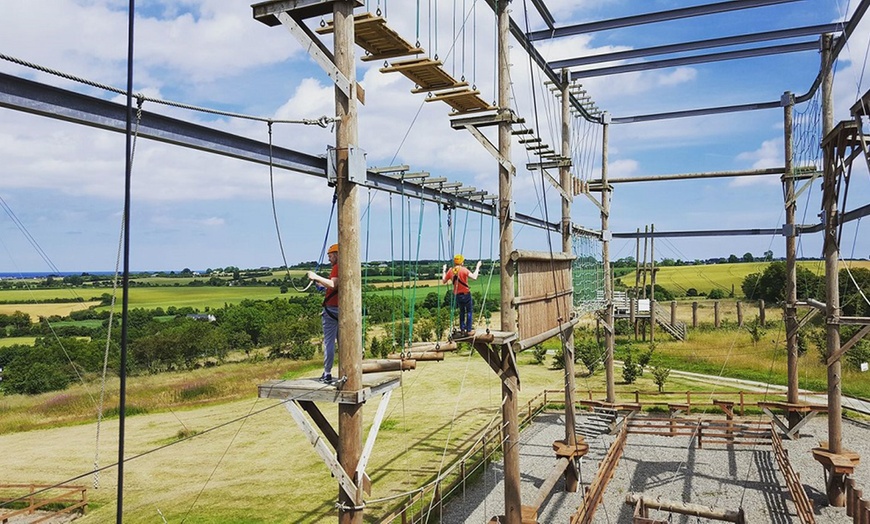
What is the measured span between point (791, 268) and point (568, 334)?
7283mm

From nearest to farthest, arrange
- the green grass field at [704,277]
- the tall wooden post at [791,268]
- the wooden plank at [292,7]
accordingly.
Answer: the wooden plank at [292,7]
the tall wooden post at [791,268]
the green grass field at [704,277]

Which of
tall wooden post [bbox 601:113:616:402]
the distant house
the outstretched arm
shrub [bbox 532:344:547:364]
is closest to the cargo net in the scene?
tall wooden post [bbox 601:113:616:402]

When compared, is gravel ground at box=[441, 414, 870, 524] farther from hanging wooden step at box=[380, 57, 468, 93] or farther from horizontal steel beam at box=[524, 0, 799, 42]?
horizontal steel beam at box=[524, 0, 799, 42]

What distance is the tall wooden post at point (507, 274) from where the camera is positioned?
27.3 feet

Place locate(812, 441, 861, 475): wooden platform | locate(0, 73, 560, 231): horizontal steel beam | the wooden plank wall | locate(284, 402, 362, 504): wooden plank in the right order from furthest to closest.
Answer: locate(812, 441, 861, 475): wooden platform
the wooden plank wall
locate(284, 402, 362, 504): wooden plank
locate(0, 73, 560, 231): horizontal steel beam

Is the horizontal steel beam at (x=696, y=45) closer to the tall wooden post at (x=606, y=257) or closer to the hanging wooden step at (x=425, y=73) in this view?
the tall wooden post at (x=606, y=257)

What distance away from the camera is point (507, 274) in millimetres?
8297

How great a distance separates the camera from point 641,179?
17.3 metres

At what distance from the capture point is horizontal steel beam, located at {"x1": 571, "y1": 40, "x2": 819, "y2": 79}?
1317cm

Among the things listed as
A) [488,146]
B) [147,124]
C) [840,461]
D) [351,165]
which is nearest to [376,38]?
[351,165]

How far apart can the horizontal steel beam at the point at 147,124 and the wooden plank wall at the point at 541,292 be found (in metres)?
4.22

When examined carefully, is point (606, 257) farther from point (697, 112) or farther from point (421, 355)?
point (421, 355)

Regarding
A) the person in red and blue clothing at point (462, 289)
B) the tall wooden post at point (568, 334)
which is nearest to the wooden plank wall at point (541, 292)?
the person in red and blue clothing at point (462, 289)

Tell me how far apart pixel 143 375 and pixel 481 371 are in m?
21.4
